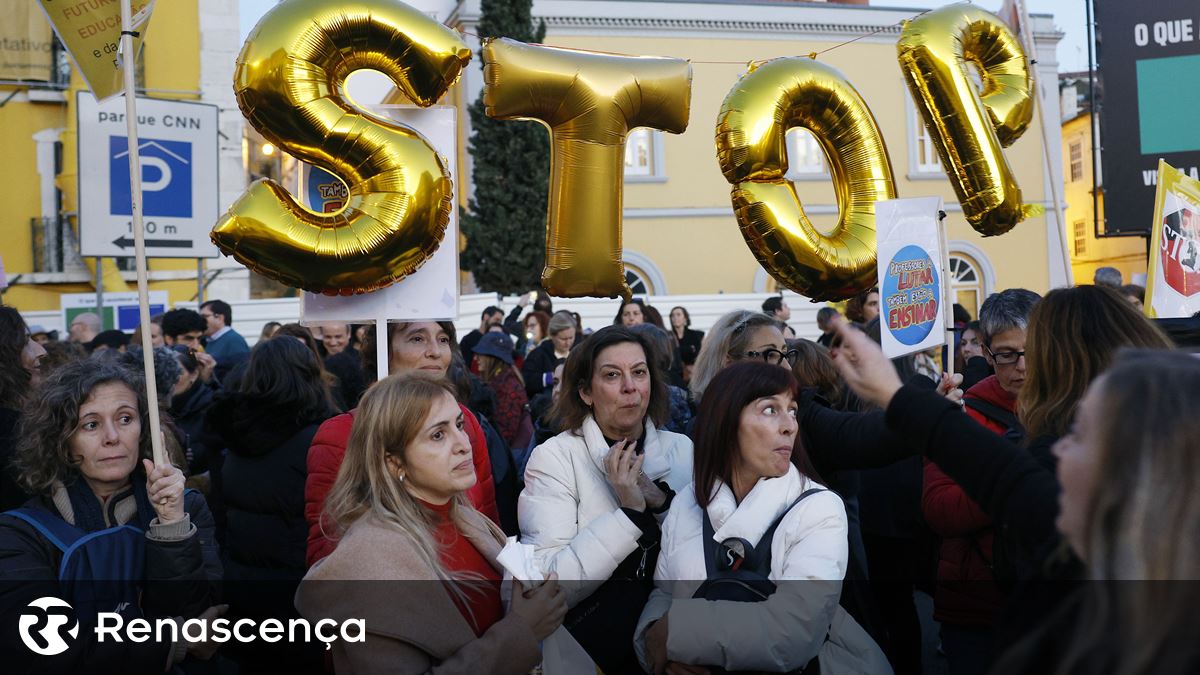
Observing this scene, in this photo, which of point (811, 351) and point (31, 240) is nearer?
point (811, 351)

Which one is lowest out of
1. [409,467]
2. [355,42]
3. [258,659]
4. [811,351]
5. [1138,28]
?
[258,659]

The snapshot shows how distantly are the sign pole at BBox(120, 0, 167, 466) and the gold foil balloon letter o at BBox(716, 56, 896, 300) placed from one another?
2100 millimetres

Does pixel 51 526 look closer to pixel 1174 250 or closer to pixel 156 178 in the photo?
pixel 1174 250

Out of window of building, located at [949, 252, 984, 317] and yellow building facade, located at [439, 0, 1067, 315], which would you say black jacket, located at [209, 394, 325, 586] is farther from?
window of building, located at [949, 252, 984, 317]

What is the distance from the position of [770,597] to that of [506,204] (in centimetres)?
1905

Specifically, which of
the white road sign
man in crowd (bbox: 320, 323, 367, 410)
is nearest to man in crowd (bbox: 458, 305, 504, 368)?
the white road sign

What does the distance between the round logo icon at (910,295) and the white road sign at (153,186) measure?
6.56 meters

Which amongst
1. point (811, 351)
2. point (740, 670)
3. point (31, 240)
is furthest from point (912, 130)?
point (740, 670)

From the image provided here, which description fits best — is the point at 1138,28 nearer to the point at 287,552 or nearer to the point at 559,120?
the point at 559,120

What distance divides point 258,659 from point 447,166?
199 cm

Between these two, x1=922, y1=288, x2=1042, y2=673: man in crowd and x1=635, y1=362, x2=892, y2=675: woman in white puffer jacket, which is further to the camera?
x1=922, y1=288, x2=1042, y2=673: man in crowd

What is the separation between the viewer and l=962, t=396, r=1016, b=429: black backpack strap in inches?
Answer: 134

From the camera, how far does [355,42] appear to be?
3.72 m

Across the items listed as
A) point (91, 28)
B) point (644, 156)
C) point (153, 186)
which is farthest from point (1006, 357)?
point (644, 156)
